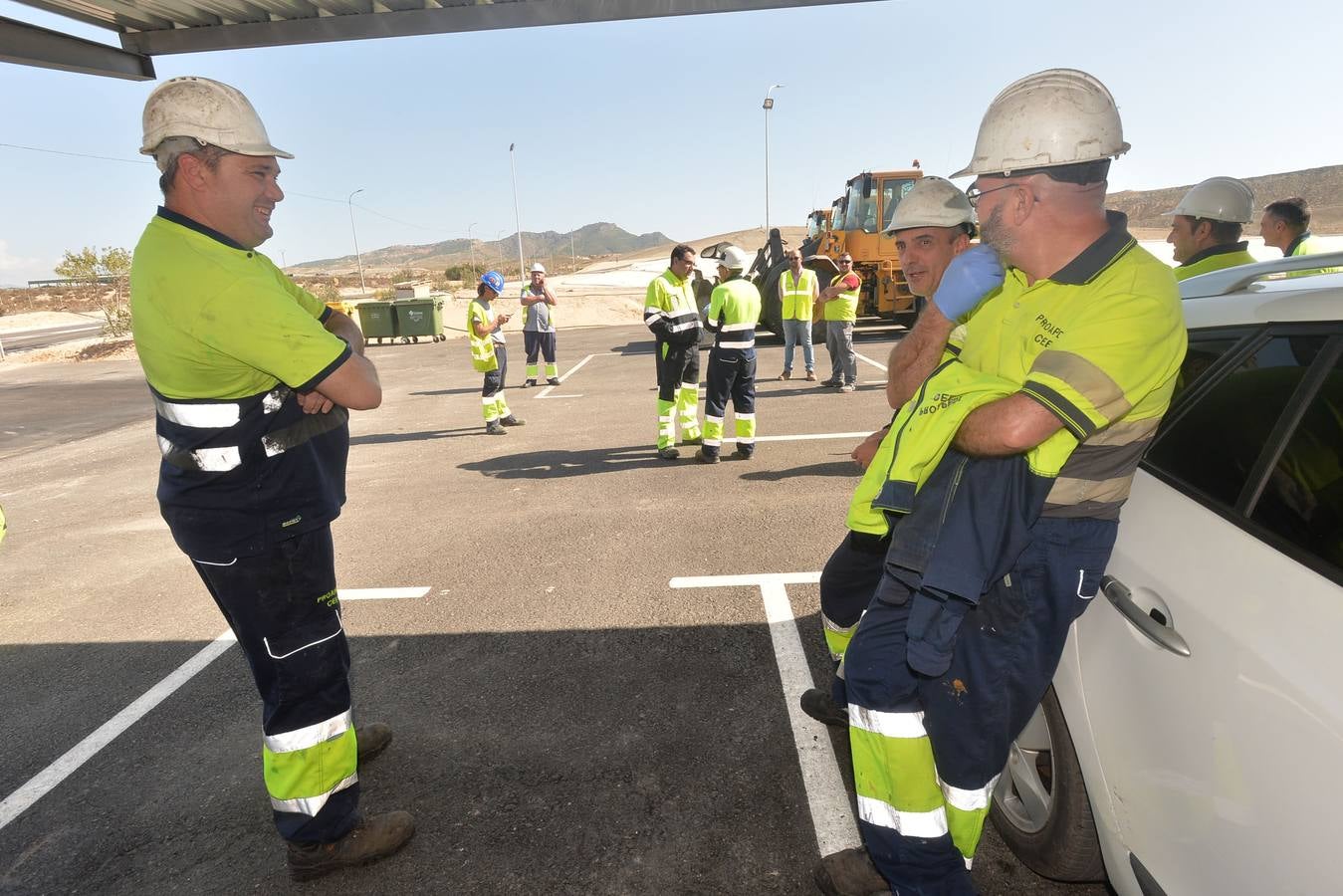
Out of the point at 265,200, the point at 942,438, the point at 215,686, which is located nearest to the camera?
the point at 942,438

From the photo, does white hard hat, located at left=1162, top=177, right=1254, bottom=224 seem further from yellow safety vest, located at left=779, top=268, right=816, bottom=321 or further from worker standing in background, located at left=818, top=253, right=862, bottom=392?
yellow safety vest, located at left=779, top=268, right=816, bottom=321

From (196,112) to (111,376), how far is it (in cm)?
1880

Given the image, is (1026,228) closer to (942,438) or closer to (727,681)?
(942,438)

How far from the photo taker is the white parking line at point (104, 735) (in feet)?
9.14

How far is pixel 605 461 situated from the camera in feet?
23.5

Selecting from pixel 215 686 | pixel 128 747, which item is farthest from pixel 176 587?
pixel 128 747

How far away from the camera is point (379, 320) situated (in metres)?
21.5

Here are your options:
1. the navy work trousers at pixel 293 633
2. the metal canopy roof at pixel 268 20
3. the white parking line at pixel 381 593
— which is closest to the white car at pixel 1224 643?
the navy work trousers at pixel 293 633

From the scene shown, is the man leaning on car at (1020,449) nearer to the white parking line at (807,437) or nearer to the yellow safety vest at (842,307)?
the white parking line at (807,437)

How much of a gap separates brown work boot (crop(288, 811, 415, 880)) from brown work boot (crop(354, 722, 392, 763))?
1.49ft

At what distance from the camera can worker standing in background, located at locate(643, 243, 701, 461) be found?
6.85m

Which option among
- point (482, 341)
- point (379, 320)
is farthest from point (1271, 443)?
point (379, 320)

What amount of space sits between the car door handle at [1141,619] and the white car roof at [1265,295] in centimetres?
73

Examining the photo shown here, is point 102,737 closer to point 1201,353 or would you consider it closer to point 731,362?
point 1201,353
